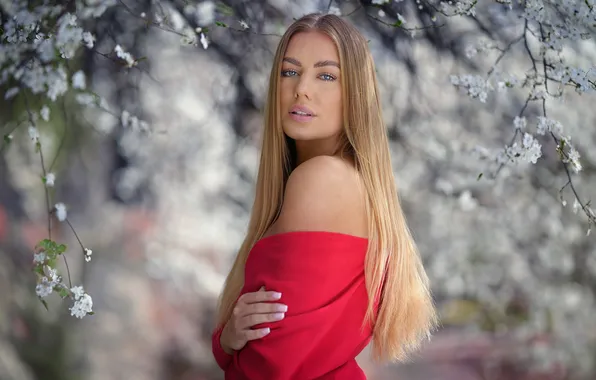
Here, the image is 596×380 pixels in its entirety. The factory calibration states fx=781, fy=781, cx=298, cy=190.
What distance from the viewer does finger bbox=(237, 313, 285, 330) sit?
1297mm

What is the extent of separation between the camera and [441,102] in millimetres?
3240

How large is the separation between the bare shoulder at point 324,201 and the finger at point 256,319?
148mm

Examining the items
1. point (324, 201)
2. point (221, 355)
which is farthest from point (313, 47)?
point (221, 355)

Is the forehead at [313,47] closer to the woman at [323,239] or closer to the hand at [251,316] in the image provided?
the woman at [323,239]

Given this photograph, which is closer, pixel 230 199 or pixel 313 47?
pixel 313 47

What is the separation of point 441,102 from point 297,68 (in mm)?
1841

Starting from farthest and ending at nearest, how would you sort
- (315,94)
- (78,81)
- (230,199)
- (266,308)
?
1. (230,199)
2. (78,81)
3. (315,94)
4. (266,308)

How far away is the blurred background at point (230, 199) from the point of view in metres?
A: 2.92

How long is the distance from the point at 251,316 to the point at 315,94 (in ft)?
1.42

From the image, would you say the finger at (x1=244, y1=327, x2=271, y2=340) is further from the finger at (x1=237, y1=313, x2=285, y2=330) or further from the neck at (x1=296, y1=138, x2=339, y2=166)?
the neck at (x1=296, y1=138, x2=339, y2=166)

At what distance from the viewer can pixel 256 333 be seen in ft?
4.37

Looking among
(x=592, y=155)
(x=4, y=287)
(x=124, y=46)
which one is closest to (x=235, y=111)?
(x=124, y=46)

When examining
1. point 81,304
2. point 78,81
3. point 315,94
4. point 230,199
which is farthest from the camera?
point 230,199

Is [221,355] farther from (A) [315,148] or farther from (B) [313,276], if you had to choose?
(A) [315,148]
